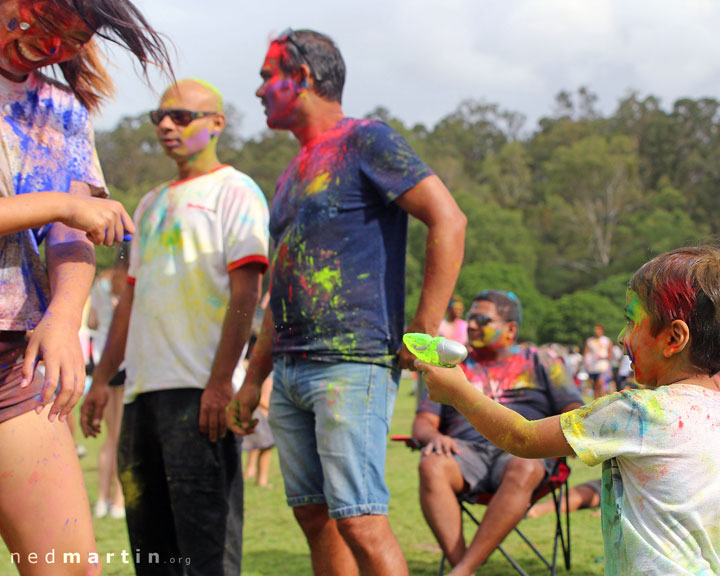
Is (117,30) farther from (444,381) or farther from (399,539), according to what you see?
(399,539)

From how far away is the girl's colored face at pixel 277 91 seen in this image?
→ 309cm

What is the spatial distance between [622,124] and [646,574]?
282ft

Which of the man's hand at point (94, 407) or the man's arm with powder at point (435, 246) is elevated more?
the man's arm with powder at point (435, 246)

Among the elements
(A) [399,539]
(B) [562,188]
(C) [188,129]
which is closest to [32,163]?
(C) [188,129]

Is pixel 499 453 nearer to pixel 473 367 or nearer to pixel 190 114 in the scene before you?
pixel 473 367

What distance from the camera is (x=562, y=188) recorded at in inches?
2753

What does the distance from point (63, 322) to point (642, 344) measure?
1.41m

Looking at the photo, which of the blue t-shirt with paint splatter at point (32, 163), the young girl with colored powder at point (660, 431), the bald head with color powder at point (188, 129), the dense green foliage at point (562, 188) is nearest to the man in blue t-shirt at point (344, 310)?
the bald head with color powder at point (188, 129)

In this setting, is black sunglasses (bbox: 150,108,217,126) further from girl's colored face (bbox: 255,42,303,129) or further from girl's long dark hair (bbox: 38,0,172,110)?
girl's long dark hair (bbox: 38,0,172,110)

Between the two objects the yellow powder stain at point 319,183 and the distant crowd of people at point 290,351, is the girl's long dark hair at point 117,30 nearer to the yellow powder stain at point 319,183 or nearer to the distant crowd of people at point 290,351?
the distant crowd of people at point 290,351

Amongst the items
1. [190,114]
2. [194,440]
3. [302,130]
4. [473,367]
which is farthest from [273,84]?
[473,367]

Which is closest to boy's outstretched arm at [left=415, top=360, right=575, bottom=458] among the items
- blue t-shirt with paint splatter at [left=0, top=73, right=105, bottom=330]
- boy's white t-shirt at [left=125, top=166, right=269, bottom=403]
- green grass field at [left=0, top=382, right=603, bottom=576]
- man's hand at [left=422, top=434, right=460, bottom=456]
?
blue t-shirt with paint splatter at [left=0, top=73, right=105, bottom=330]

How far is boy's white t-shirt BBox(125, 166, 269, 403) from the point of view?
314 centimetres

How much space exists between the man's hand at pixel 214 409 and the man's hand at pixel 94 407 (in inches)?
22.6
